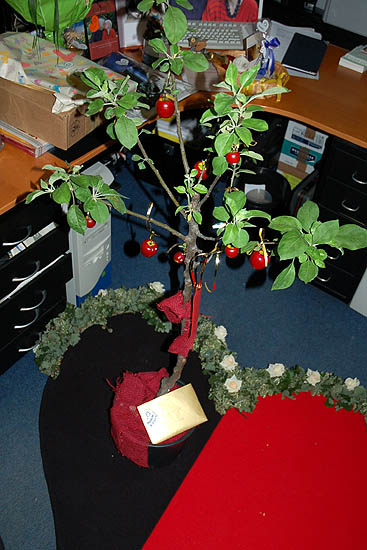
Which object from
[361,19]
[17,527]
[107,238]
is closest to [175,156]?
[107,238]

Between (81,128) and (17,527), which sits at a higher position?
(81,128)

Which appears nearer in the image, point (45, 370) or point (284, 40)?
point (45, 370)

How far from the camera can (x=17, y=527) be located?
6.54 feet

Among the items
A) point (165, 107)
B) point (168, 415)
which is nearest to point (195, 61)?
point (165, 107)

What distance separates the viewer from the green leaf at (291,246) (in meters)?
1.05

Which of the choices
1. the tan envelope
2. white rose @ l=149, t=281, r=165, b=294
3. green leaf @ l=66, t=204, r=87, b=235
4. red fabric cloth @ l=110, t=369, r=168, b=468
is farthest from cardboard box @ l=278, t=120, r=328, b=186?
green leaf @ l=66, t=204, r=87, b=235

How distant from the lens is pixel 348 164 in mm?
2395

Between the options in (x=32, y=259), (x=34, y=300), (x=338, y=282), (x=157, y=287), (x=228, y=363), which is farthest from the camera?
(x=338, y=282)

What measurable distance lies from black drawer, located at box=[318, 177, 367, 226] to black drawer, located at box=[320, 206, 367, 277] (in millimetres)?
26

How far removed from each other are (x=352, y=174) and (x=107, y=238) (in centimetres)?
111

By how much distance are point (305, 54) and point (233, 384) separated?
5.20 ft

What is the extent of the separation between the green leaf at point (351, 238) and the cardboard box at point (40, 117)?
1195 millimetres

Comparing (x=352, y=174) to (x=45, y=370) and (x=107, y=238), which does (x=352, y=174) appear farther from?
(x=45, y=370)

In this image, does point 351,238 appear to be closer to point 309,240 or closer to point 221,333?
point 309,240
